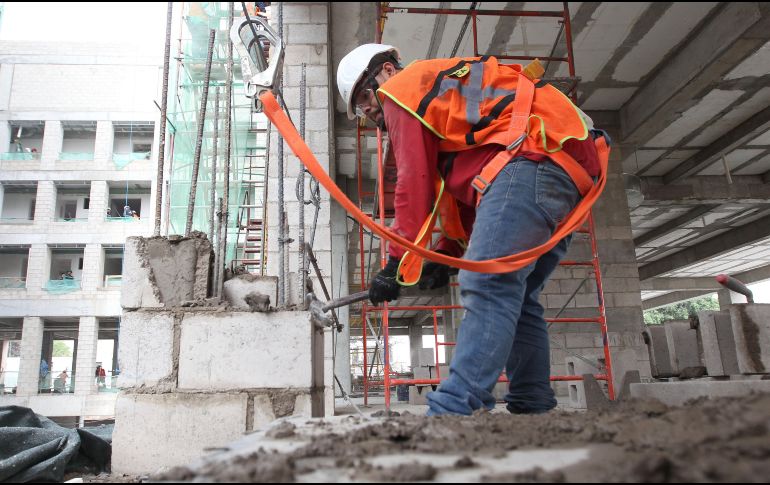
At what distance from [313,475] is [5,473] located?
205cm

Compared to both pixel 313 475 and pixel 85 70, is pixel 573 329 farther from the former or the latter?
pixel 85 70

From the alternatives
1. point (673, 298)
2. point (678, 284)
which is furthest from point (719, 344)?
point (673, 298)

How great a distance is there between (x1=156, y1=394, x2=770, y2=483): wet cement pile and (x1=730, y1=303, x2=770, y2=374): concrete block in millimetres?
2302

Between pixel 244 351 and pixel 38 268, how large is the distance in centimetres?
2260

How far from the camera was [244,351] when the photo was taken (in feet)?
7.52

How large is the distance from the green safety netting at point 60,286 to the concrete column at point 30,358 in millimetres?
1218

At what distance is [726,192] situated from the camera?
33.8 ft

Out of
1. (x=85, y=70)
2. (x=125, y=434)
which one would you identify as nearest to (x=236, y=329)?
(x=125, y=434)

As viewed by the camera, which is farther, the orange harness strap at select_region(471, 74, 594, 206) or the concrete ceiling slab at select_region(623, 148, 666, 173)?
the concrete ceiling slab at select_region(623, 148, 666, 173)

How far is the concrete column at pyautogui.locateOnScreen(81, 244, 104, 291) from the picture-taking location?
20.8 m

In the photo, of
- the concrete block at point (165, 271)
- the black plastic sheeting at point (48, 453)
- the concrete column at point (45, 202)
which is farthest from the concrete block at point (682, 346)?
the concrete column at point (45, 202)

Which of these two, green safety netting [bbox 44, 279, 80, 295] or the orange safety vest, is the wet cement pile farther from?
Answer: green safety netting [bbox 44, 279, 80, 295]

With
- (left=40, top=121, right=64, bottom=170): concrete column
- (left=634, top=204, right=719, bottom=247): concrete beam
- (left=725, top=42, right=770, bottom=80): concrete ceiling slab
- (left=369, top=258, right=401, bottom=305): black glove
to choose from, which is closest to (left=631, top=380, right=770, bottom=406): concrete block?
(left=369, top=258, right=401, bottom=305): black glove

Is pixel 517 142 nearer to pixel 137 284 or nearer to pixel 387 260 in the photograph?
pixel 387 260
